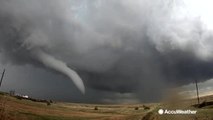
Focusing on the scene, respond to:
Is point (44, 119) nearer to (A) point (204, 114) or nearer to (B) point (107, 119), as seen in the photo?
(B) point (107, 119)

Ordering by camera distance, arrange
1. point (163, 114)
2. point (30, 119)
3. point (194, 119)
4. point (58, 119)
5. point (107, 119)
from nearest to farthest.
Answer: point (194, 119)
point (163, 114)
point (30, 119)
point (58, 119)
point (107, 119)

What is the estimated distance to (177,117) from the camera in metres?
53.2

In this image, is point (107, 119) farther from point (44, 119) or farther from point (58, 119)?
point (44, 119)

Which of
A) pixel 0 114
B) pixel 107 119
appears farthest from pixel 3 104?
pixel 107 119

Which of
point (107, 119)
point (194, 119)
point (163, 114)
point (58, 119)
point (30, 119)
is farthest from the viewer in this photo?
point (107, 119)

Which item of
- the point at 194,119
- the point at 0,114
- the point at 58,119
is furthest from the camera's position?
the point at 58,119

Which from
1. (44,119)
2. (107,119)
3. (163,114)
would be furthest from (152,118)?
(107,119)

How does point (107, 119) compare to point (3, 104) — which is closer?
point (3, 104)

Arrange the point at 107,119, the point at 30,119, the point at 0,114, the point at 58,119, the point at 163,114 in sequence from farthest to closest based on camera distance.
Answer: the point at 107,119 < the point at 58,119 < the point at 30,119 < the point at 163,114 < the point at 0,114

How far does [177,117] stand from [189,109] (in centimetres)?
526

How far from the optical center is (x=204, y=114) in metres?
53.2

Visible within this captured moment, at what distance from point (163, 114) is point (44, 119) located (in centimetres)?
3753

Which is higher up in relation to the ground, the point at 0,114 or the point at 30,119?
the point at 30,119

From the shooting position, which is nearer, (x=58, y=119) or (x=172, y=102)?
(x=172, y=102)
